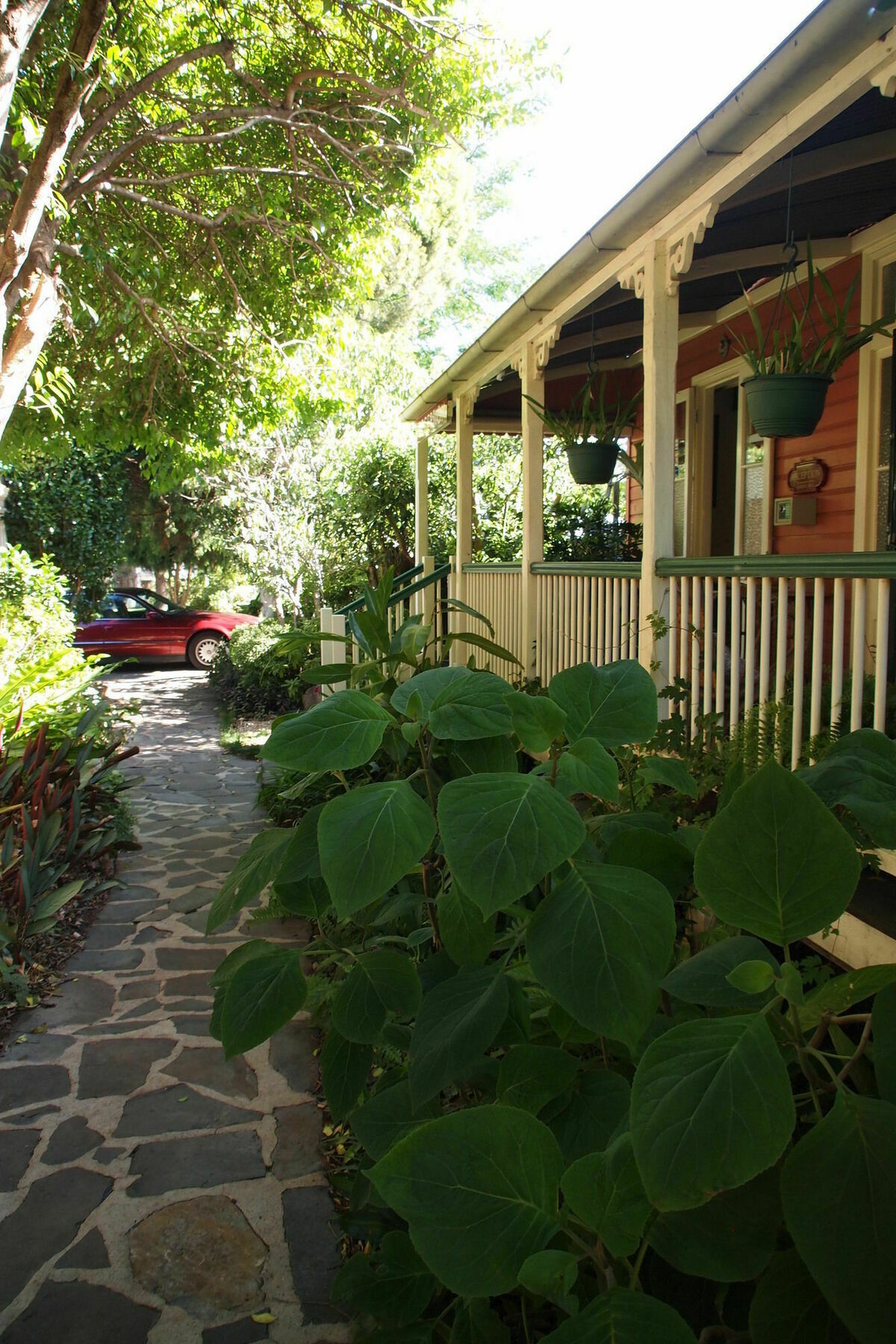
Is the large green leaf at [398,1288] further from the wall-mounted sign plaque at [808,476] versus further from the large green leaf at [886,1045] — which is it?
the wall-mounted sign plaque at [808,476]

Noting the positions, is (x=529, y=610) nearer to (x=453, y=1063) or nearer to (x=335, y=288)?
(x=335, y=288)

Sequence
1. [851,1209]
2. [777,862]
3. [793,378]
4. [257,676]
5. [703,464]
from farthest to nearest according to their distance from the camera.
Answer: [257,676] → [703,464] → [793,378] → [777,862] → [851,1209]

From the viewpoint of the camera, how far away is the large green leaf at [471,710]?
1001 mm

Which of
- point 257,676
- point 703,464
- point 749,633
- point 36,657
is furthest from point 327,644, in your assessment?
point 749,633

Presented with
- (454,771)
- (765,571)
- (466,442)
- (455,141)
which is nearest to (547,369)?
(466,442)

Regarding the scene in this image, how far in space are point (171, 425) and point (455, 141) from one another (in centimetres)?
379

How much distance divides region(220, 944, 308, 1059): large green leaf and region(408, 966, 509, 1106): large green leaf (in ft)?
0.51

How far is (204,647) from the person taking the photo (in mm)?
18812

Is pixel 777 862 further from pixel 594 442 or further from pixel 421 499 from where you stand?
pixel 421 499

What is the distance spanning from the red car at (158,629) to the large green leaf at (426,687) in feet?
56.8

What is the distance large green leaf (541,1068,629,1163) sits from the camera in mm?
954

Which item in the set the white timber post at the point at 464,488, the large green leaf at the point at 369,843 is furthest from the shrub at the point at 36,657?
the large green leaf at the point at 369,843

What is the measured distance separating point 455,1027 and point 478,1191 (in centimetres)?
23

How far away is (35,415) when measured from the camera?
8.89 metres
